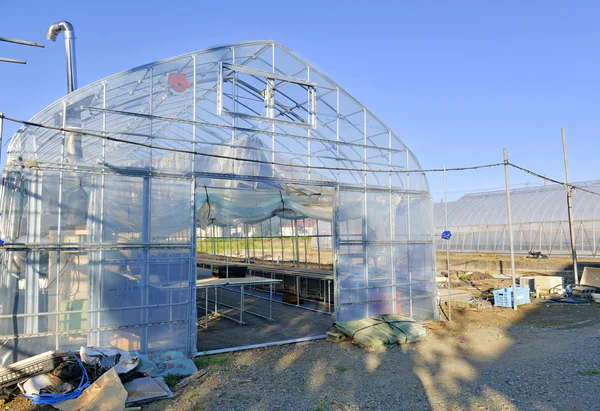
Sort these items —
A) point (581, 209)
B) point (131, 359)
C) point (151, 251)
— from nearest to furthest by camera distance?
point (131, 359) < point (151, 251) < point (581, 209)

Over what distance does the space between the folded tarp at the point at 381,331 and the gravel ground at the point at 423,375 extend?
0.76 ft

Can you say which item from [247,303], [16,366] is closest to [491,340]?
[247,303]

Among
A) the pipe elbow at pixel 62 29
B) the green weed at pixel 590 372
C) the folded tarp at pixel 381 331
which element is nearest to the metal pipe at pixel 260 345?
the folded tarp at pixel 381 331

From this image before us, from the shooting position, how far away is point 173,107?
9680 mm

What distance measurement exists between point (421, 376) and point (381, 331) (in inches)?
93.9

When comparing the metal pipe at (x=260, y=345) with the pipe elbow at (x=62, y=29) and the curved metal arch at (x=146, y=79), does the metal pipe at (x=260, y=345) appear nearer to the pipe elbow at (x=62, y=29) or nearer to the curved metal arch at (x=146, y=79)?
the curved metal arch at (x=146, y=79)

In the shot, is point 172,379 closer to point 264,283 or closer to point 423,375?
point 423,375

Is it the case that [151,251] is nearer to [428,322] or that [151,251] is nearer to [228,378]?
[228,378]

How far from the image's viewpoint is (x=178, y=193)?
890 centimetres

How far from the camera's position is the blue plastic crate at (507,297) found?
14727mm

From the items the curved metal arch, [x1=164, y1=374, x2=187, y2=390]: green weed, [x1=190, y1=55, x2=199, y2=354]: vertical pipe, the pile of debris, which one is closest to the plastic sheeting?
the curved metal arch

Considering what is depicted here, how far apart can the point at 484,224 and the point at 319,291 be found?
19.3m

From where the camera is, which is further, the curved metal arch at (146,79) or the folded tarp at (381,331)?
the folded tarp at (381,331)

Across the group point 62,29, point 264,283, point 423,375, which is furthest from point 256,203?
point 62,29
